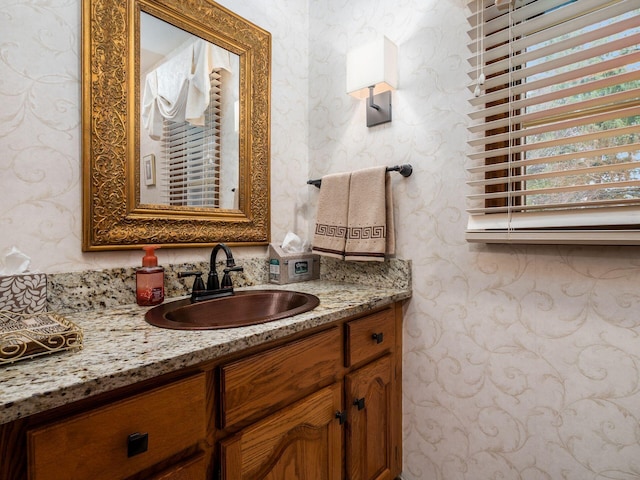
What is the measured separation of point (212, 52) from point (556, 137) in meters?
1.19

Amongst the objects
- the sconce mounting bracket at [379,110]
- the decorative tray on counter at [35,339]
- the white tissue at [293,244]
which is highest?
the sconce mounting bracket at [379,110]

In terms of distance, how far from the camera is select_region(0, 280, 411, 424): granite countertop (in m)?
0.48

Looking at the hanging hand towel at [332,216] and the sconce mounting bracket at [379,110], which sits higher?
the sconce mounting bracket at [379,110]

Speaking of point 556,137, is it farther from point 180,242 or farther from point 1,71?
point 1,71

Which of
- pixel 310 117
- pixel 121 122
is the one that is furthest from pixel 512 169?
pixel 121 122

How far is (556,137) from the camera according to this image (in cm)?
97

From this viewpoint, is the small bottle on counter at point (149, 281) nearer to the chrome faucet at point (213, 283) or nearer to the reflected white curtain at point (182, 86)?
the chrome faucet at point (213, 283)

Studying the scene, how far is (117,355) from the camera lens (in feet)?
2.01

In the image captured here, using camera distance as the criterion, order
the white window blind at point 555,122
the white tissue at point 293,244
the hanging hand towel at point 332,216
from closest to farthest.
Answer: the white window blind at point 555,122 < the hanging hand towel at point 332,216 < the white tissue at point 293,244

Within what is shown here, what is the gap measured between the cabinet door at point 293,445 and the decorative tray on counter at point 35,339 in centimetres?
37

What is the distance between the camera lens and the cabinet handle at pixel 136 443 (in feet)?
1.87

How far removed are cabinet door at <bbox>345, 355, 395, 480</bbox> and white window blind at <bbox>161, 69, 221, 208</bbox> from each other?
2.67 feet

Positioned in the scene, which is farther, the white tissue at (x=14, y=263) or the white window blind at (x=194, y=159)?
the white window blind at (x=194, y=159)

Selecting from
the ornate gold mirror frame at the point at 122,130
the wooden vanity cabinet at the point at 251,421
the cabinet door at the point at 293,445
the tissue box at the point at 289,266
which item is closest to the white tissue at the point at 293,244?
the tissue box at the point at 289,266
